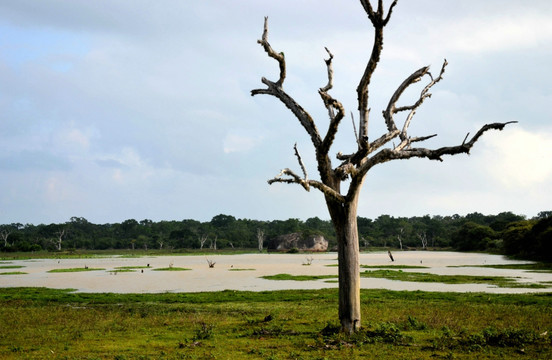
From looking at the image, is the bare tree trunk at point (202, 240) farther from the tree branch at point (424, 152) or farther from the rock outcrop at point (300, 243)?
the tree branch at point (424, 152)

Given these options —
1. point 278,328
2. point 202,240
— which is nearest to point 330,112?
point 278,328

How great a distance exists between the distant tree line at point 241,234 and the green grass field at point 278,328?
60512 millimetres

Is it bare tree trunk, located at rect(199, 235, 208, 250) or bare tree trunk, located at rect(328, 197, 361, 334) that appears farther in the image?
bare tree trunk, located at rect(199, 235, 208, 250)

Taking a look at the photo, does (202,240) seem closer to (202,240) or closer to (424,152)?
(202,240)

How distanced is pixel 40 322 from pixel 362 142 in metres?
12.7

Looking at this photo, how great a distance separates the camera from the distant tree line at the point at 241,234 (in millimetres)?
108731

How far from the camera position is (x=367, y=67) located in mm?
12391

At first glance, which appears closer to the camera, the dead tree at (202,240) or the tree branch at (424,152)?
the tree branch at (424,152)

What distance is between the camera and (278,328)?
14.2m

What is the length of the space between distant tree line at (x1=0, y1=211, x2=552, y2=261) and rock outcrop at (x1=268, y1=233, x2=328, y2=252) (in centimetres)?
165

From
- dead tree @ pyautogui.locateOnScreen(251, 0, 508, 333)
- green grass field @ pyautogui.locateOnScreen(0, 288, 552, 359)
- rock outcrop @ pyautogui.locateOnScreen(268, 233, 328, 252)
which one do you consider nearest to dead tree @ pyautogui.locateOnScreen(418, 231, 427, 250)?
rock outcrop @ pyautogui.locateOnScreen(268, 233, 328, 252)

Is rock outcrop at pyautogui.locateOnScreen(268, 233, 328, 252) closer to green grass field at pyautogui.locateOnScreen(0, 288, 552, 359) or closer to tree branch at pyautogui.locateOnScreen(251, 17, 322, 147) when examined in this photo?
green grass field at pyautogui.locateOnScreen(0, 288, 552, 359)

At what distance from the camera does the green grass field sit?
11305 millimetres

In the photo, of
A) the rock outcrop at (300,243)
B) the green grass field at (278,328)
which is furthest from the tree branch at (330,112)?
the rock outcrop at (300,243)
